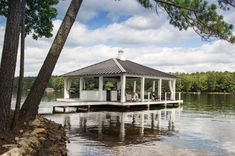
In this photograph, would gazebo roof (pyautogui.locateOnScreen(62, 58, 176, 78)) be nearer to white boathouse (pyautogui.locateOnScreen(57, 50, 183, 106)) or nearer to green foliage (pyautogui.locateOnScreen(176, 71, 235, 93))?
white boathouse (pyautogui.locateOnScreen(57, 50, 183, 106))

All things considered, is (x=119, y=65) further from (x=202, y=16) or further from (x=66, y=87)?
(x=202, y=16)

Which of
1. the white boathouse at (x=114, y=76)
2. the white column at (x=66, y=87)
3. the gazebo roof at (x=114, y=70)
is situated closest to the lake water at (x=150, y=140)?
the white boathouse at (x=114, y=76)

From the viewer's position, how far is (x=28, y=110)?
30.2 feet

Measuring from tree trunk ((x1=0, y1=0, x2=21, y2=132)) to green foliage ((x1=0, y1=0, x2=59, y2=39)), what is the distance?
3.99 metres

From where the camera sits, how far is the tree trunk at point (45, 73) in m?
9.09

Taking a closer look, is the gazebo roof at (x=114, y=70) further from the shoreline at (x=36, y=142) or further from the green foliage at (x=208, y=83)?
the green foliage at (x=208, y=83)

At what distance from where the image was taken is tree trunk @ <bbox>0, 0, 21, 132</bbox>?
7855 millimetres

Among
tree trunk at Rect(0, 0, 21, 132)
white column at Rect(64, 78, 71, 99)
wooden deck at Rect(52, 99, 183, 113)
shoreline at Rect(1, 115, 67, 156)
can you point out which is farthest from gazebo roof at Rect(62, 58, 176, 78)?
tree trunk at Rect(0, 0, 21, 132)

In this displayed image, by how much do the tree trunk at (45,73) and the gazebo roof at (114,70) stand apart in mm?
16724

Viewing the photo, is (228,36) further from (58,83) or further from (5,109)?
(58,83)

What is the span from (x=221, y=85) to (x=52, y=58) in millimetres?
91055

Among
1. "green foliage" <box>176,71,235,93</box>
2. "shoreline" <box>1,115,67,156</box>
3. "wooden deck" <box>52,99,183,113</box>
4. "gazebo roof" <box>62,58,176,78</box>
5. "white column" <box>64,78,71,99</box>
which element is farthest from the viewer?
"green foliage" <box>176,71,235,93</box>

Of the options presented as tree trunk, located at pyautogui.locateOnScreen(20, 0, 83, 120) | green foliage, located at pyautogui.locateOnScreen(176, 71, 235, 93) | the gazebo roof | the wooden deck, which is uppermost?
green foliage, located at pyautogui.locateOnScreen(176, 71, 235, 93)

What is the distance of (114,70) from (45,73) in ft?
58.6
